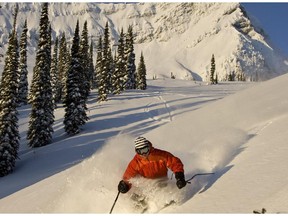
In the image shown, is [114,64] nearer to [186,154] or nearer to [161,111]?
[161,111]

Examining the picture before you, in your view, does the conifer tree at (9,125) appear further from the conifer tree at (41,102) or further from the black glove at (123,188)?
the black glove at (123,188)

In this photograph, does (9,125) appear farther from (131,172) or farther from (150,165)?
(150,165)

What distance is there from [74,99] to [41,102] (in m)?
5.05

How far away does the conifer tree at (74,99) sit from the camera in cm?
4141

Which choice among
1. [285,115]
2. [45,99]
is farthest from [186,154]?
[45,99]

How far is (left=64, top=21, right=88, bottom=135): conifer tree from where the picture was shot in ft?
136

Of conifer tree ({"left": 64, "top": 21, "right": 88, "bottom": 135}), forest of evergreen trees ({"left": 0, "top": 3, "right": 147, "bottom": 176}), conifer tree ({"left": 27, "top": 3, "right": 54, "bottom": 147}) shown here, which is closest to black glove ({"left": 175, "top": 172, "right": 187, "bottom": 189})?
forest of evergreen trees ({"left": 0, "top": 3, "right": 147, "bottom": 176})

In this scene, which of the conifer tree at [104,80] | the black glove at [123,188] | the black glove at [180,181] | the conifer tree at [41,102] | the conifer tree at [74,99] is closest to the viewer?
the black glove at [180,181]

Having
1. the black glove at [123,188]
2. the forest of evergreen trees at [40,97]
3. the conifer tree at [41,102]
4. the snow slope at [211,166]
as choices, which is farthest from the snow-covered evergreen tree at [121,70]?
the black glove at [123,188]

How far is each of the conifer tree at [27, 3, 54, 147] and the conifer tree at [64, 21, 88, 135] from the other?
2.39 meters

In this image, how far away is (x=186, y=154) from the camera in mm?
11617

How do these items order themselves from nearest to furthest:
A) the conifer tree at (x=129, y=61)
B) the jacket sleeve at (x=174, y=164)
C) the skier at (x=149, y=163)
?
the jacket sleeve at (x=174, y=164) < the skier at (x=149, y=163) < the conifer tree at (x=129, y=61)

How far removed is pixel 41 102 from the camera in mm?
39281

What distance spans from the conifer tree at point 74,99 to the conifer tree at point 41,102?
239 cm
